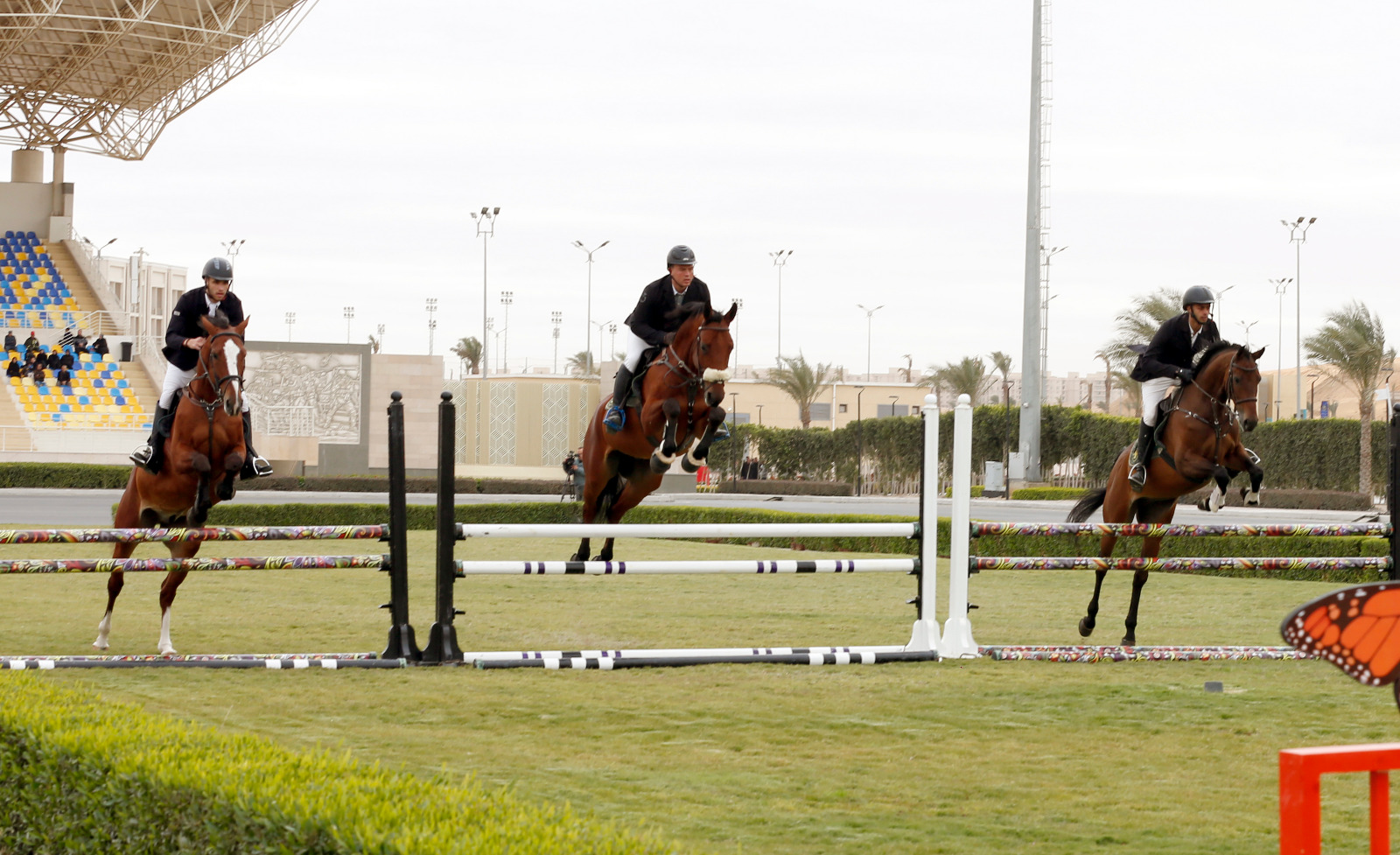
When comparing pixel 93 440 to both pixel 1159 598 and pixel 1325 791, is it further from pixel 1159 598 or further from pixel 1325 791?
pixel 1325 791

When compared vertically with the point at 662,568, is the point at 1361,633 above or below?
above

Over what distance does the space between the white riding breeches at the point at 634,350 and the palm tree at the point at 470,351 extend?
62.7m

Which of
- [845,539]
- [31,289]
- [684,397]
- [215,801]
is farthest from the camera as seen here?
[31,289]

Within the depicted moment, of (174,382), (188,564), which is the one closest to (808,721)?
(188,564)

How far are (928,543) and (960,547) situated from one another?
0.64ft

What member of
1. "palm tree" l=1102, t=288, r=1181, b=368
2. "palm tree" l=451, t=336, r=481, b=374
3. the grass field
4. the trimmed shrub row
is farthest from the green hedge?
"palm tree" l=451, t=336, r=481, b=374

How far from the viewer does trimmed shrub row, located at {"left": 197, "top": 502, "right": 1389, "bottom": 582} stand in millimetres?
13492

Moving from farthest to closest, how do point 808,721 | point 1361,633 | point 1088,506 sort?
point 1088,506, point 808,721, point 1361,633

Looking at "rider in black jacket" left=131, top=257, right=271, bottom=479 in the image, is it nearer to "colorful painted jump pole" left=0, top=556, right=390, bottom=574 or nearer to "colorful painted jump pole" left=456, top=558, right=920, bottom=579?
"colorful painted jump pole" left=0, top=556, right=390, bottom=574

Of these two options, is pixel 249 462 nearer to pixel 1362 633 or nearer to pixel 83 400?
pixel 1362 633

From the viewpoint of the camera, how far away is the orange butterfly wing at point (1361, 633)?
170 centimetres

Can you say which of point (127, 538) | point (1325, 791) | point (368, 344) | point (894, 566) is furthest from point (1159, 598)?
point (368, 344)

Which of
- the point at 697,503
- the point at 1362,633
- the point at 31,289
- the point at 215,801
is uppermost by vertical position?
the point at 31,289

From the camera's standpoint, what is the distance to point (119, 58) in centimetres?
4084
